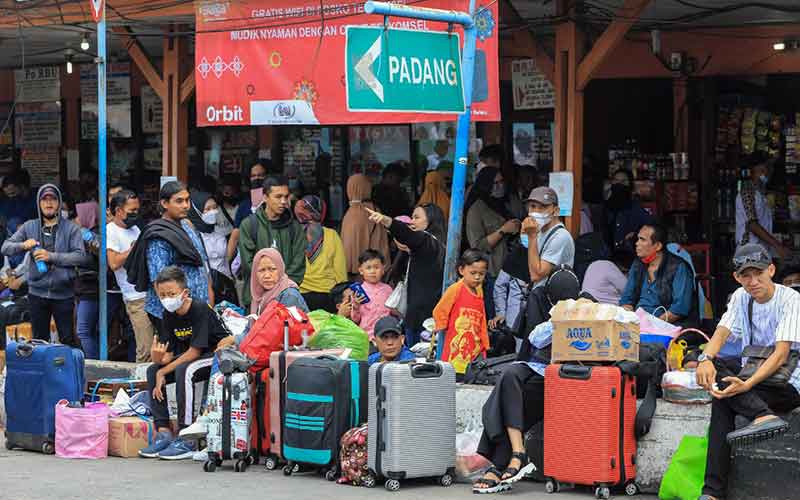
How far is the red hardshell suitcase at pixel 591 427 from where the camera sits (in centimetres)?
848

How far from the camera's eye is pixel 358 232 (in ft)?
43.2

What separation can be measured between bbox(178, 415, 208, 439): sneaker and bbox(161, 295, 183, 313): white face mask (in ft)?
2.66

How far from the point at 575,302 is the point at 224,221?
20.4 feet

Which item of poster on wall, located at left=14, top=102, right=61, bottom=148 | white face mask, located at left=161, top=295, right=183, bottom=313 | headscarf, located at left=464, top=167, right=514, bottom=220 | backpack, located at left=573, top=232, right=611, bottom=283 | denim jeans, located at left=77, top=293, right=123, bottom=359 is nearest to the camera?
white face mask, located at left=161, top=295, right=183, bottom=313

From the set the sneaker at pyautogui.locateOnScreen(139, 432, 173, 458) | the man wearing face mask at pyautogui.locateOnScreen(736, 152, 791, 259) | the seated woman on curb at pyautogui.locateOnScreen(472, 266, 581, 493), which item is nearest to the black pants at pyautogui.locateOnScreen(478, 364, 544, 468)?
the seated woman on curb at pyautogui.locateOnScreen(472, 266, 581, 493)

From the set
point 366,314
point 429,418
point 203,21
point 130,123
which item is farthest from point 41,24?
point 429,418

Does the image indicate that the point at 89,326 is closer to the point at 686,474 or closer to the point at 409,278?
the point at 409,278

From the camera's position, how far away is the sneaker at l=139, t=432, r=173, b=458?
34.0 ft

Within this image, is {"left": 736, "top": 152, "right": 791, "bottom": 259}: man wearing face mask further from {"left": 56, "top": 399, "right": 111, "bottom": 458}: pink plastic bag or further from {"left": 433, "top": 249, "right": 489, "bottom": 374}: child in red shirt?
{"left": 56, "top": 399, "right": 111, "bottom": 458}: pink plastic bag

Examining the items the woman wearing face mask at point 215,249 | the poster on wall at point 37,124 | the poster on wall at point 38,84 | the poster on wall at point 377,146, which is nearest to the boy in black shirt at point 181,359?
the woman wearing face mask at point 215,249

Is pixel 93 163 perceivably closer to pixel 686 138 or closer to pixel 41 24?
pixel 41 24

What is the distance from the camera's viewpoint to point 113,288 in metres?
13.4

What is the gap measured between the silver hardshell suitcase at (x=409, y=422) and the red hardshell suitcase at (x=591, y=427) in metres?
0.69

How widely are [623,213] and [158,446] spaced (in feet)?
17.6
